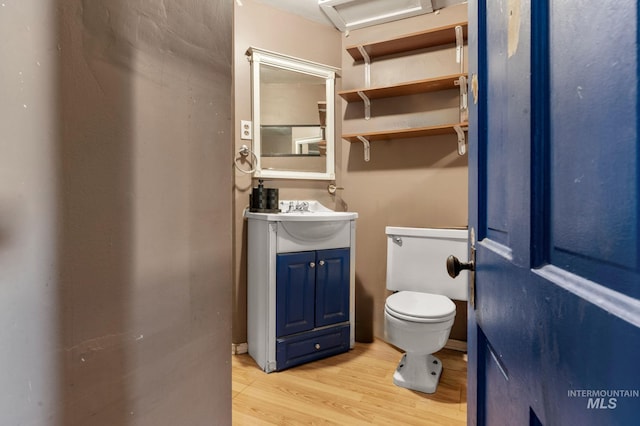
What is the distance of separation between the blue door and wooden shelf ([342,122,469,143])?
1472 millimetres

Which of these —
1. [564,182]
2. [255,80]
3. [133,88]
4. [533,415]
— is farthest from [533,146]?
[255,80]

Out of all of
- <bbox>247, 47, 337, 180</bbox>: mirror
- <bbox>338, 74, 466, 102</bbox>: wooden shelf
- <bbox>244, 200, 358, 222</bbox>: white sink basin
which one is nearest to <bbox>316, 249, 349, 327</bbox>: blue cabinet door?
<bbox>244, 200, 358, 222</bbox>: white sink basin

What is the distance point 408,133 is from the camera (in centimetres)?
210

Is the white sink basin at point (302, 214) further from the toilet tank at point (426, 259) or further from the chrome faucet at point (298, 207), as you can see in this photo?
the toilet tank at point (426, 259)

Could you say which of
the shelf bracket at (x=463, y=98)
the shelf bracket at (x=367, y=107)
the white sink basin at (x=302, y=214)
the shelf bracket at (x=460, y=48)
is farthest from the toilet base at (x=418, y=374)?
the shelf bracket at (x=460, y=48)

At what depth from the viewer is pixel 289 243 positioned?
1.81 m

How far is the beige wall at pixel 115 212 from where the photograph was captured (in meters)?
0.37

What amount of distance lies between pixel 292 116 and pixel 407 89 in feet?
2.61

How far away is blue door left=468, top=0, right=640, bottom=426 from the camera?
253mm

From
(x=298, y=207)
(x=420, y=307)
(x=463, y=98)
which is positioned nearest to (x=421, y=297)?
(x=420, y=307)

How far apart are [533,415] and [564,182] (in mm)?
292

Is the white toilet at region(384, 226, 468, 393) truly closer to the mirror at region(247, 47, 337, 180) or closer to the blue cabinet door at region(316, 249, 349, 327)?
the blue cabinet door at region(316, 249, 349, 327)

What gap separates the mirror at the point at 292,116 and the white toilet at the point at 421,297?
2.57ft

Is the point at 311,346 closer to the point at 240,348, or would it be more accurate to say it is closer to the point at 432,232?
the point at 240,348
